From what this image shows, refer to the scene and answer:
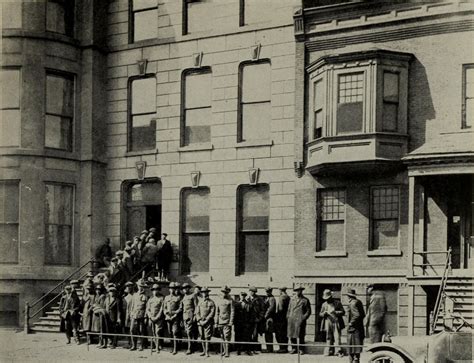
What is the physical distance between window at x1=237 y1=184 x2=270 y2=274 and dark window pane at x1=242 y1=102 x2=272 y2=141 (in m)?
1.76

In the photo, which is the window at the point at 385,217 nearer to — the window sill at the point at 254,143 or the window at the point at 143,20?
the window sill at the point at 254,143

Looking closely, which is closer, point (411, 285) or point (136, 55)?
point (411, 285)

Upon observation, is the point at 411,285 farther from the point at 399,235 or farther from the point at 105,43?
the point at 105,43

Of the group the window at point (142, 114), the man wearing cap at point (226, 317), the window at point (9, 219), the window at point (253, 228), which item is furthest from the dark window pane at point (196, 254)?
the man wearing cap at point (226, 317)

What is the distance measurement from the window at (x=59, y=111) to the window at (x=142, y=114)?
7.38ft

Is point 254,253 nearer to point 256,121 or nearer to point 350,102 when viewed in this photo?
point 256,121

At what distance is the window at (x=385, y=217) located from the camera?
953 inches

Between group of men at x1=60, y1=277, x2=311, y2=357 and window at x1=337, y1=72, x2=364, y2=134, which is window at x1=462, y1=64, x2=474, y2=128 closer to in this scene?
window at x1=337, y1=72, x2=364, y2=134

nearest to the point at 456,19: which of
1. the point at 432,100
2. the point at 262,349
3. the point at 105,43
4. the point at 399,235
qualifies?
the point at 432,100

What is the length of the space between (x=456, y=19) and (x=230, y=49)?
795 centimetres

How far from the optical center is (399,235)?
23969mm

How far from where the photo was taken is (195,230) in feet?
92.3

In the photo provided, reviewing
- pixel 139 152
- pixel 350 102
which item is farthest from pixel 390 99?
pixel 139 152

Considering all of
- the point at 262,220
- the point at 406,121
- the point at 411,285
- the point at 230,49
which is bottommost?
the point at 411,285
